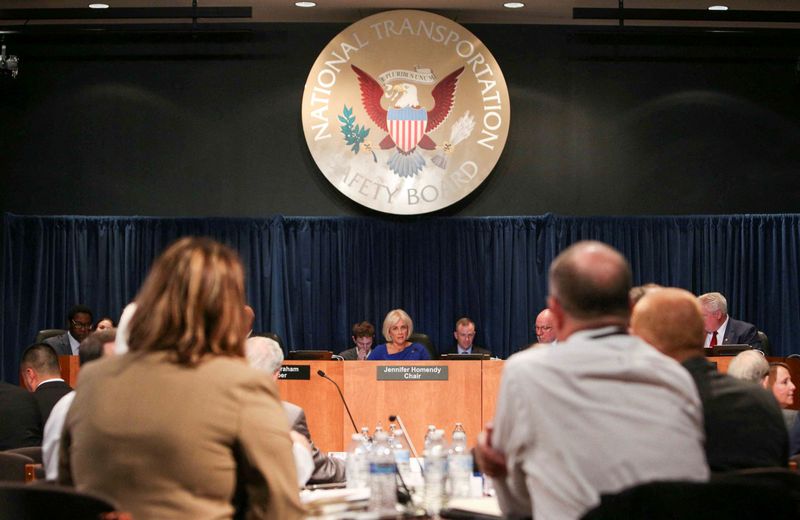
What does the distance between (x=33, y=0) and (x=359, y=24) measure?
3.37 m

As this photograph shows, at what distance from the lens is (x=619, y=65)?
11.4m

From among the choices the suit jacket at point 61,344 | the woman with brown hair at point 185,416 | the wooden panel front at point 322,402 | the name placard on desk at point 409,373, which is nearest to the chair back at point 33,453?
the wooden panel front at point 322,402

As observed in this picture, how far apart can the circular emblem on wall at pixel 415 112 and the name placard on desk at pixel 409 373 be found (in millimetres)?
3604

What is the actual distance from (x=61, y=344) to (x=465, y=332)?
385 centimetres

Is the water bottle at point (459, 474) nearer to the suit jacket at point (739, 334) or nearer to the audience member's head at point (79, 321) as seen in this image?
the suit jacket at point (739, 334)

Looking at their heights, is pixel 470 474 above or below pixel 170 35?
below

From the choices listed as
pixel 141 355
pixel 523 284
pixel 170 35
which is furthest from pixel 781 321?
pixel 141 355

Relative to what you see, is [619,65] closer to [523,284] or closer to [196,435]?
[523,284]

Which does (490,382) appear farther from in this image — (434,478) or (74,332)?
(74,332)

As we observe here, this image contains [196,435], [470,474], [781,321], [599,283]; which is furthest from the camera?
[781,321]

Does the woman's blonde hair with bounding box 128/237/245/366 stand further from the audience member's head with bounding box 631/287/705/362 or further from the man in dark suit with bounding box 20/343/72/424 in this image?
the man in dark suit with bounding box 20/343/72/424

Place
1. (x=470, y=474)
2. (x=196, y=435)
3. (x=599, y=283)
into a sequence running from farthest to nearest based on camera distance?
(x=470, y=474) < (x=599, y=283) < (x=196, y=435)

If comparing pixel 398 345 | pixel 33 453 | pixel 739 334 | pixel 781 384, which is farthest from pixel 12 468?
pixel 739 334

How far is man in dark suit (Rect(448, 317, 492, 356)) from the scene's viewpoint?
10.6m
